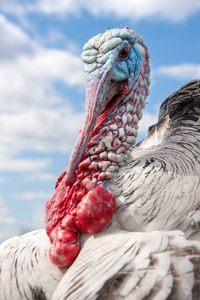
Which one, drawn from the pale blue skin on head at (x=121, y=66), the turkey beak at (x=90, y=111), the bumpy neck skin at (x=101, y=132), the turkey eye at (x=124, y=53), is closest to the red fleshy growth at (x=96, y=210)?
the bumpy neck skin at (x=101, y=132)

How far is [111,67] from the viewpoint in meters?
3.46

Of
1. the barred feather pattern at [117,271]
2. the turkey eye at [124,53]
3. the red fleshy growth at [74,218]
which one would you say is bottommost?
the barred feather pattern at [117,271]

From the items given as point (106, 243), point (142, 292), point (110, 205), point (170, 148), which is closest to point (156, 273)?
point (142, 292)

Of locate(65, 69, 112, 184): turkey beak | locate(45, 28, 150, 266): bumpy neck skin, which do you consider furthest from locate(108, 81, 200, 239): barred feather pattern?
locate(65, 69, 112, 184): turkey beak

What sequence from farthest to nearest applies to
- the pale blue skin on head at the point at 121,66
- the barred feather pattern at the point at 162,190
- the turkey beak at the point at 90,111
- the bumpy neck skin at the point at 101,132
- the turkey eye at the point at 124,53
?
the turkey eye at the point at 124,53, the pale blue skin on head at the point at 121,66, the turkey beak at the point at 90,111, the bumpy neck skin at the point at 101,132, the barred feather pattern at the point at 162,190

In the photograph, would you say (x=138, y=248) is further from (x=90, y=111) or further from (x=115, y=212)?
(x=90, y=111)

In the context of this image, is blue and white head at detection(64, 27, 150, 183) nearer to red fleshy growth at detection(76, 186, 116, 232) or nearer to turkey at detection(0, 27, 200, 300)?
turkey at detection(0, 27, 200, 300)

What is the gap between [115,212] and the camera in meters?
3.11

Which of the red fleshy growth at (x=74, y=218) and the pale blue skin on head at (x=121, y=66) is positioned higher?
the pale blue skin on head at (x=121, y=66)

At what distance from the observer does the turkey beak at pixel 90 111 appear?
11.0ft

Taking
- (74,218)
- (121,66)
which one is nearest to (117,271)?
(74,218)

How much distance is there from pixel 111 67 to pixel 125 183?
96 cm

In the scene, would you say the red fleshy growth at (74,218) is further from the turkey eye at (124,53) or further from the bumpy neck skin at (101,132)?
the turkey eye at (124,53)

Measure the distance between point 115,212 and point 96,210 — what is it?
Result: 15cm
